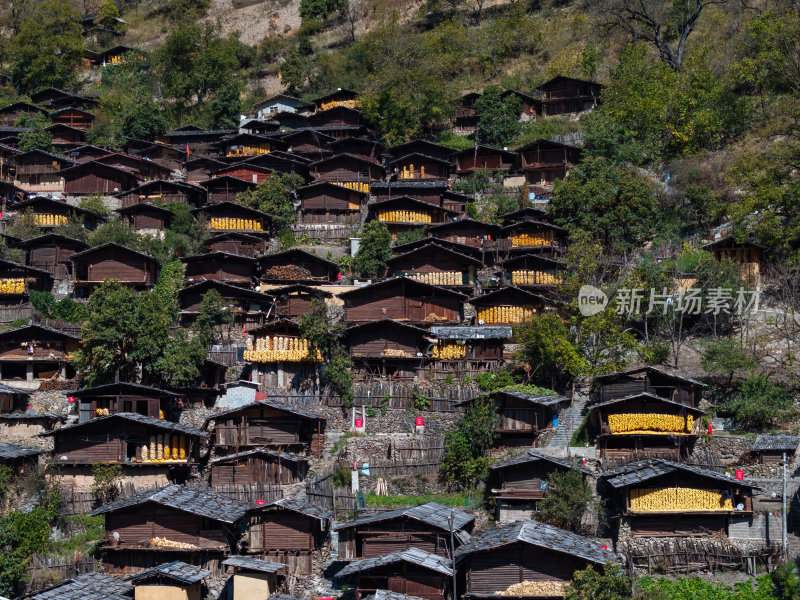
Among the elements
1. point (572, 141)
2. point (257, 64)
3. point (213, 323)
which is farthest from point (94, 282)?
point (257, 64)

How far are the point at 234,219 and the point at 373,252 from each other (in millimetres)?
9386

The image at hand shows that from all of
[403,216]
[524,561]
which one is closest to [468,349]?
[524,561]

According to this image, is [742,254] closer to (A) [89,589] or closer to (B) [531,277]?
(B) [531,277]

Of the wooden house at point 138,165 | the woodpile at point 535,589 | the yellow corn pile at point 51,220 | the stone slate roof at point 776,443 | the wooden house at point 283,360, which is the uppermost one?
the wooden house at point 138,165

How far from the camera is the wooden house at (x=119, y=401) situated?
42719 mm

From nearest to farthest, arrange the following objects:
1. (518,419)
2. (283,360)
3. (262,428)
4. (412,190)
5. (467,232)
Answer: (518,419) < (262,428) < (283,360) < (467,232) < (412,190)

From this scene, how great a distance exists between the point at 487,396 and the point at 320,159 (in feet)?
99.1

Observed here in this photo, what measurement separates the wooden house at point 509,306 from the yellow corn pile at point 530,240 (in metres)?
6.64

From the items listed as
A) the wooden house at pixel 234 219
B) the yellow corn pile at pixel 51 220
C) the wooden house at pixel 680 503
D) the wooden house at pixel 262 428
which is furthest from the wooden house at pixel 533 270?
the yellow corn pile at pixel 51 220

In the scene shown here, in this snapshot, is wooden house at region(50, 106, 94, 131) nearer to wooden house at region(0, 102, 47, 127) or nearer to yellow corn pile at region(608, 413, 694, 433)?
wooden house at region(0, 102, 47, 127)

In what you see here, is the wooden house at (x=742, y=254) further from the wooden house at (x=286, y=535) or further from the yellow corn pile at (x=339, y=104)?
the yellow corn pile at (x=339, y=104)

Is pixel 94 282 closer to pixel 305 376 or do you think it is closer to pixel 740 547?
pixel 305 376

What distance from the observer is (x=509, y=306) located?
49719mm

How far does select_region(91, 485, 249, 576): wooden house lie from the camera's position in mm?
36938
